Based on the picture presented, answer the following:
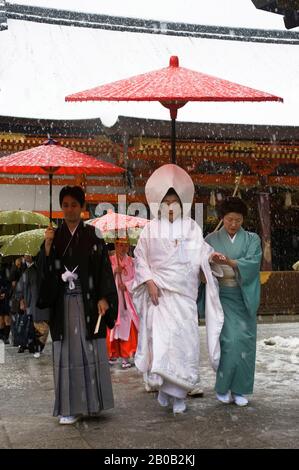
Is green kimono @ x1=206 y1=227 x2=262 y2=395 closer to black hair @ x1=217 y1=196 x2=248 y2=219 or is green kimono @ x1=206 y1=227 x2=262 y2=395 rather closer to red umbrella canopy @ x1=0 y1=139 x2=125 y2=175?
black hair @ x1=217 y1=196 x2=248 y2=219

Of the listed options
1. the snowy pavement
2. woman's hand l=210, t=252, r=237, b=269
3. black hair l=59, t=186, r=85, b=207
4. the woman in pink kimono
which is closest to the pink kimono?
the woman in pink kimono

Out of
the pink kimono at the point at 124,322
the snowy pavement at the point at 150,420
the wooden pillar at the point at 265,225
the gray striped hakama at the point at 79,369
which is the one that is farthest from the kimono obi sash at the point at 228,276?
the wooden pillar at the point at 265,225

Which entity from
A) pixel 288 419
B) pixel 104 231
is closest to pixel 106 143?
pixel 104 231

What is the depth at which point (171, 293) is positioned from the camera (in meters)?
6.29

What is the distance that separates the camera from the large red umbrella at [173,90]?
6051 mm

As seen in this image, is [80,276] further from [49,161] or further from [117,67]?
[117,67]

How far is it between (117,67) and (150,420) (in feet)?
39.4

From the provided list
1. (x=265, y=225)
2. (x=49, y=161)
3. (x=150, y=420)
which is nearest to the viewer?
(x=150, y=420)

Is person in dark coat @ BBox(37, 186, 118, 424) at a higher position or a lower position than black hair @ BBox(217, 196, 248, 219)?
lower

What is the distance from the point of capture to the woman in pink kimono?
28.3 feet

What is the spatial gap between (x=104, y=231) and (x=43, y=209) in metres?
5.59

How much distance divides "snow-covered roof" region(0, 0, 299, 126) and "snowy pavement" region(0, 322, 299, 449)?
7101 millimetres

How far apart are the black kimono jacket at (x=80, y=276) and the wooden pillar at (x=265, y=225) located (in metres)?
10.2

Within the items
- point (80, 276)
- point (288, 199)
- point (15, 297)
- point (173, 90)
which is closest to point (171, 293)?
point (80, 276)
